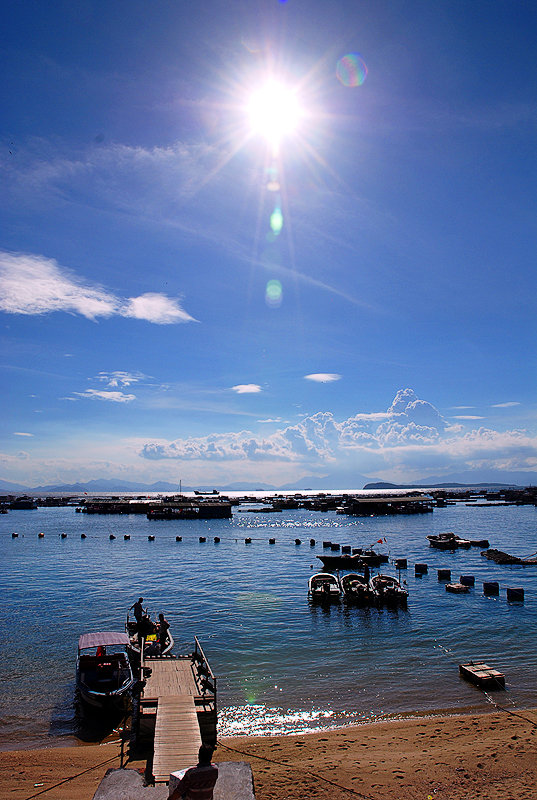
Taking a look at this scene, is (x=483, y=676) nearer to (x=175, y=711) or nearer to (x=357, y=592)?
(x=175, y=711)

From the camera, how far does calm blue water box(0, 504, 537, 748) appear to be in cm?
2538

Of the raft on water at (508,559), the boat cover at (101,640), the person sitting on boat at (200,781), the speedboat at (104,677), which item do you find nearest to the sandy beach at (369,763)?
the speedboat at (104,677)

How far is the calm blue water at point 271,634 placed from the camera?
83.3 feet

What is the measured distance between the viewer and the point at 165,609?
45.8 meters

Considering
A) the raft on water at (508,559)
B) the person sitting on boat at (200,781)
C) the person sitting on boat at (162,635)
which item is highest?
the person sitting on boat at (200,781)

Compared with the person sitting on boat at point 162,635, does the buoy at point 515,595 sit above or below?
below

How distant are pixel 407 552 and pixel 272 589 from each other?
116 feet

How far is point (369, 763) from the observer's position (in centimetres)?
→ 1817

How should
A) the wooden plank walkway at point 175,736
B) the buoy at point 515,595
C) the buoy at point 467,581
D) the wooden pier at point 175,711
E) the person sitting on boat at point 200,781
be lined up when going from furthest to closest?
the buoy at point 467,581, the buoy at point 515,595, the wooden pier at point 175,711, the wooden plank walkway at point 175,736, the person sitting on boat at point 200,781

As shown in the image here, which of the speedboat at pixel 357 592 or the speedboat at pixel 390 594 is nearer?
the speedboat at pixel 390 594

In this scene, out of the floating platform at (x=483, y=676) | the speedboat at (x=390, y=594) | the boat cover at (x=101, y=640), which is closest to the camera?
the floating platform at (x=483, y=676)

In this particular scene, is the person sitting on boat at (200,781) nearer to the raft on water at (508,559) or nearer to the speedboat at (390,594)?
the speedboat at (390,594)

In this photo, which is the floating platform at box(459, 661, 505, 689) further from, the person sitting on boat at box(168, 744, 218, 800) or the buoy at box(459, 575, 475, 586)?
the buoy at box(459, 575, 475, 586)

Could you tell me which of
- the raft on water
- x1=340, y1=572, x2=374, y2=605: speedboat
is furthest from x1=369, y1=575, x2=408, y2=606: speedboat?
the raft on water
